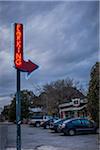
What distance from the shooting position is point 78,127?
3088 cm

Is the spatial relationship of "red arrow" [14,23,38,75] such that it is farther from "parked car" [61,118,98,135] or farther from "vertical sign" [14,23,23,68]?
"parked car" [61,118,98,135]

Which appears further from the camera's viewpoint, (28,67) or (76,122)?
(76,122)

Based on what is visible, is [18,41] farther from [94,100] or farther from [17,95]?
[94,100]

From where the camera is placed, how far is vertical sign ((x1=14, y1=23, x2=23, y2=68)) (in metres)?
10.7

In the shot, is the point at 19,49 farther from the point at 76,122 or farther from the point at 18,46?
the point at 76,122

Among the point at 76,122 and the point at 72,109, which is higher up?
the point at 72,109

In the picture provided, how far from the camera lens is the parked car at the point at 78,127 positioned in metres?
30.8

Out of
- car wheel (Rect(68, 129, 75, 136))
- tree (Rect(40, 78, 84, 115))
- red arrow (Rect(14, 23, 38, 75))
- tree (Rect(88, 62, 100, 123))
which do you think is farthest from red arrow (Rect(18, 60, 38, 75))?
tree (Rect(40, 78, 84, 115))

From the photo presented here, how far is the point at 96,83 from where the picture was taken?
108ft

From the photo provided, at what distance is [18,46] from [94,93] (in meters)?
23.1

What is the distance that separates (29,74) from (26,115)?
71.5 meters

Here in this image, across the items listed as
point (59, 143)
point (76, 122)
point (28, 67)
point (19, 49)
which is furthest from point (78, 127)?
point (19, 49)

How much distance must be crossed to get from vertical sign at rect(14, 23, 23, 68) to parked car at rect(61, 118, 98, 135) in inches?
814

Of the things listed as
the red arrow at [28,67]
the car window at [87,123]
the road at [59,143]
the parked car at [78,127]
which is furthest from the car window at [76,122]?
the red arrow at [28,67]
